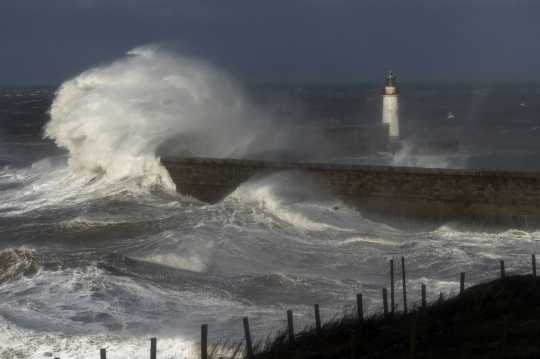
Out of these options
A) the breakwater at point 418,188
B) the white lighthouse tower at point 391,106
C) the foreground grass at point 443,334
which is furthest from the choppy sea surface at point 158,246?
the white lighthouse tower at point 391,106

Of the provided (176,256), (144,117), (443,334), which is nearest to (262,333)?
(443,334)

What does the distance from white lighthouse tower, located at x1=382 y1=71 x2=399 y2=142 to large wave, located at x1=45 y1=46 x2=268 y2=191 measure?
15.2ft

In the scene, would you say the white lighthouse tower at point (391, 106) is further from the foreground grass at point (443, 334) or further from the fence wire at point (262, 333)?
the foreground grass at point (443, 334)

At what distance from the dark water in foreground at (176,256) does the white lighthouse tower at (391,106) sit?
29.4 feet

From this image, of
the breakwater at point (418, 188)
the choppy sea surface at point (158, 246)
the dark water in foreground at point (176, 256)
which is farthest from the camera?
the breakwater at point (418, 188)

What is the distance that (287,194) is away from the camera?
1558cm

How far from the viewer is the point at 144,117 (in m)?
21.7

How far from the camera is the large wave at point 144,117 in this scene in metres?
20.1

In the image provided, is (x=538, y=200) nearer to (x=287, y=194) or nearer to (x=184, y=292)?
(x=287, y=194)

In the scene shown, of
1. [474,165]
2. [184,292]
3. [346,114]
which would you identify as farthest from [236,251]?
[346,114]

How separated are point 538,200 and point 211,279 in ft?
20.3

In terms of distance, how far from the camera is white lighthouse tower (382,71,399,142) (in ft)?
84.2

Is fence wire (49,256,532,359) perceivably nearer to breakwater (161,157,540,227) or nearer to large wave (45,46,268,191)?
breakwater (161,157,540,227)

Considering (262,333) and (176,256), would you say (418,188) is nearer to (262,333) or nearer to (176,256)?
(176,256)
